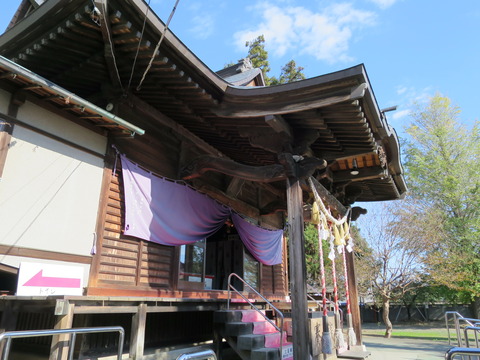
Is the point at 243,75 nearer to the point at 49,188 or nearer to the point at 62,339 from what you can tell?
the point at 49,188

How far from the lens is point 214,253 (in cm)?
941

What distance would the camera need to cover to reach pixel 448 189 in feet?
57.1

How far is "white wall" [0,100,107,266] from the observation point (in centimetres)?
415

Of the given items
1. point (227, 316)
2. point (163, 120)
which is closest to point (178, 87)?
point (163, 120)

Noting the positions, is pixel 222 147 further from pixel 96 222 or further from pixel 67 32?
pixel 67 32

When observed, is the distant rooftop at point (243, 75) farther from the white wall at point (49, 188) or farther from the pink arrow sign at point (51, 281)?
the pink arrow sign at point (51, 281)

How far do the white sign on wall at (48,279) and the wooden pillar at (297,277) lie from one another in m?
3.04

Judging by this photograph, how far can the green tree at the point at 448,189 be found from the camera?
15.3m

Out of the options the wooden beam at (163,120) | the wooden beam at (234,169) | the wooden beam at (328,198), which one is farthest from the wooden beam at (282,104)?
the wooden beam at (328,198)

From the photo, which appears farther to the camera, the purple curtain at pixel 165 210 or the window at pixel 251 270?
the window at pixel 251 270

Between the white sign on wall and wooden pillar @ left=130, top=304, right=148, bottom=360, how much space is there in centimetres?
84

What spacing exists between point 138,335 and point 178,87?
11.8ft

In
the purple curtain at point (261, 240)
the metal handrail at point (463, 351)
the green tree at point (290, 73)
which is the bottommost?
the metal handrail at point (463, 351)

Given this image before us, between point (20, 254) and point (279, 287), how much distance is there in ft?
24.9
